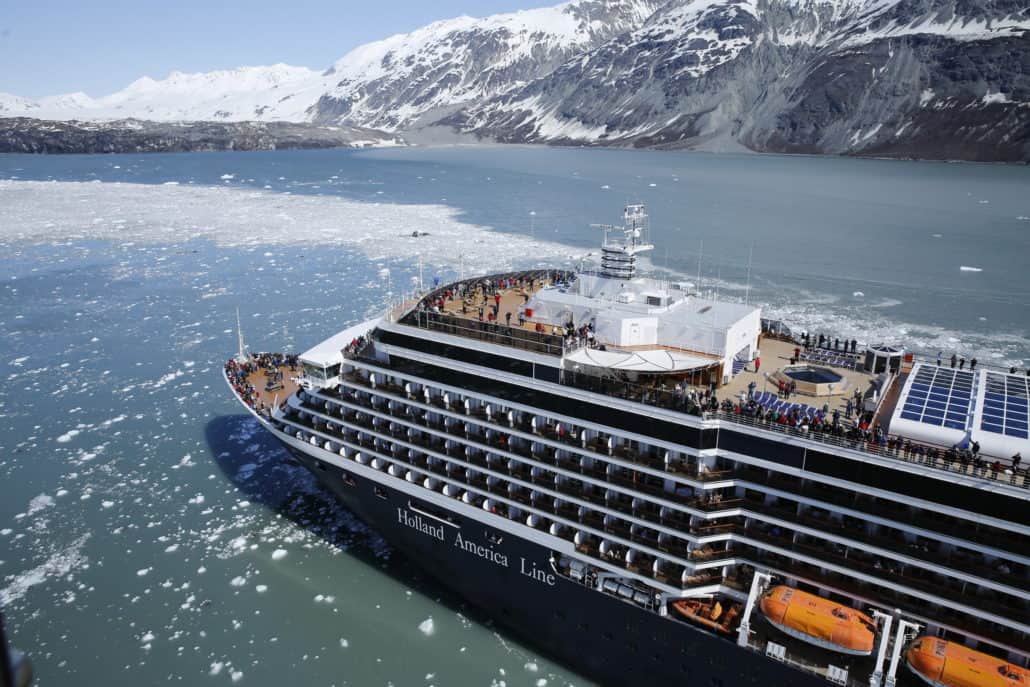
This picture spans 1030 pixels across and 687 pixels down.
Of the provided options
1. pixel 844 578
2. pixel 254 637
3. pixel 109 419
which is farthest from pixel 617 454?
pixel 109 419

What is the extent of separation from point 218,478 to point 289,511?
443 cm

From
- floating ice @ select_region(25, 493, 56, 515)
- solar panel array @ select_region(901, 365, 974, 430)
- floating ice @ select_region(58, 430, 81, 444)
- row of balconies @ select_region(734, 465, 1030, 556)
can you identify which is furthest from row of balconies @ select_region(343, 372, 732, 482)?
floating ice @ select_region(58, 430, 81, 444)

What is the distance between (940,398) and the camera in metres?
18.1

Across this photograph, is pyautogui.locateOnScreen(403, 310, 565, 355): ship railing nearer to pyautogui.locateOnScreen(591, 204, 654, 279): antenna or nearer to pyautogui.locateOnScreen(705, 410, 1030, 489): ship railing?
pyautogui.locateOnScreen(591, 204, 654, 279): antenna

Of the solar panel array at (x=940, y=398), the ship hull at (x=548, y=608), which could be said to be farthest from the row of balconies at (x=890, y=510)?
the ship hull at (x=548, y=608)

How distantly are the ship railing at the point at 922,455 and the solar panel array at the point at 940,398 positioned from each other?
3.02 feet

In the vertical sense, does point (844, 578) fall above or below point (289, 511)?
above

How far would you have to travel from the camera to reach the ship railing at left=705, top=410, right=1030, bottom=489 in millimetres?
15090

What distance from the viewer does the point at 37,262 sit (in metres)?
67.6

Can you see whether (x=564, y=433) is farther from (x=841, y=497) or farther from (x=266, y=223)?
(x=266, y=223)

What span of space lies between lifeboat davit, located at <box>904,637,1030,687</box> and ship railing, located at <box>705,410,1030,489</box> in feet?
12.4

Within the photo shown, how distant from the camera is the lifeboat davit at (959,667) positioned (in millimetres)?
14602

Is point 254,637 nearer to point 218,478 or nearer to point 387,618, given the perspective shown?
point 387,618

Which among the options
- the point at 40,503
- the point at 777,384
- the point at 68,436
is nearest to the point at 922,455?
the point at 777,384
